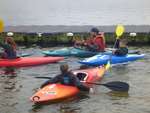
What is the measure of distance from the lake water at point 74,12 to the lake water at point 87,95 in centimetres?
1122

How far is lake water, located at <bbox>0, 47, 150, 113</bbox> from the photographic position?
40.2ft

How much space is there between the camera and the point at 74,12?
97.0 feet

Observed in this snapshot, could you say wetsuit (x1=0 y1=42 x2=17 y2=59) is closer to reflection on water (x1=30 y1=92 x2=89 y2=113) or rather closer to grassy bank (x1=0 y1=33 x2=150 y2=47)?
reflection on water (x1=30 y1=92 x2=89 y2=113)

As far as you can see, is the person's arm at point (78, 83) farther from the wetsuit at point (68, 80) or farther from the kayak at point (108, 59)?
the kayak at point (108, 59)

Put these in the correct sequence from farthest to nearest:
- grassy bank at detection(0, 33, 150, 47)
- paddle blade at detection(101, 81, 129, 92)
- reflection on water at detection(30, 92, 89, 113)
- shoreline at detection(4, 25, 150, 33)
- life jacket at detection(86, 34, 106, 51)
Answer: shoreline at detection(4, 25, 150, 33) → grassy bank at detection(0, 33, 150, 47) → life jacket at detection(86, 34, 106, 51) → paddle blade at detection(101, 81, 129, 92) → reflection on water at detection(30, 92, 89, 113)

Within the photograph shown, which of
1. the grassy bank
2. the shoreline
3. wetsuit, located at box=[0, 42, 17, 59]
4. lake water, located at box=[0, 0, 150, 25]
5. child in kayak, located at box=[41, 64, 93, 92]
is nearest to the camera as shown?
child in kayak, located at box=[41, 64, 93, 92]

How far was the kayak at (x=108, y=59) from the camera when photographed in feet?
57.5

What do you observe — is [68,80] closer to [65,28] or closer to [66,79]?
[66,79]

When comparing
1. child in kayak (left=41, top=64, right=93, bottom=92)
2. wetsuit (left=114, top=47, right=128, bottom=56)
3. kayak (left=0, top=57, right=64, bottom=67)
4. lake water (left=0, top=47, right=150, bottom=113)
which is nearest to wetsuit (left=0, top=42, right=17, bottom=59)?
kayak (left=0, top=57, right=64, bottom=67)

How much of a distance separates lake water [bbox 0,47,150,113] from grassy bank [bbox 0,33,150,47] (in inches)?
230

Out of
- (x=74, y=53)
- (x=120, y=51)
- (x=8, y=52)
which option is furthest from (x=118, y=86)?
(x=74, y=53)

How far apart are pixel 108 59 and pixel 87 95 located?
4650 mm

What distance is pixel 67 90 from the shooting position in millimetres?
12914

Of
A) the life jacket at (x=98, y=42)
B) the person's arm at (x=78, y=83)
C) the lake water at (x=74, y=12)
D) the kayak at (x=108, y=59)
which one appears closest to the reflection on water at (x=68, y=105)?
the person's arm at (x=78, y=83)
